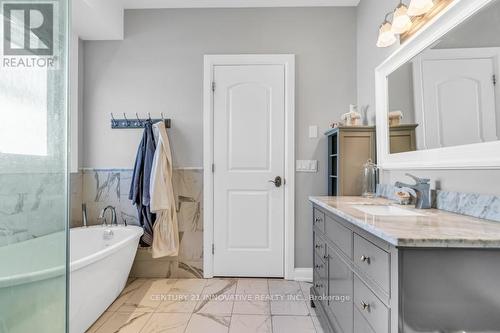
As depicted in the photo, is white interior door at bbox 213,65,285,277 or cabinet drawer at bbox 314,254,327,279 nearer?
cabinet drawer at bbox 314,254,327,279

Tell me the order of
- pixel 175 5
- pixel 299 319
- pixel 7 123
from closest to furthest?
1. pixel 7 123
2. pixel 299 319
3. pixel 175 5

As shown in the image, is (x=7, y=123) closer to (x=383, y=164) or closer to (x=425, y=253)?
(x=425, y=253)

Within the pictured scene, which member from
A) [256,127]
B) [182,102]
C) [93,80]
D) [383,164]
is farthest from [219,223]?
[93,80]

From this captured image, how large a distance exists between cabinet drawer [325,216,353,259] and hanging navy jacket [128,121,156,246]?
5.42ft

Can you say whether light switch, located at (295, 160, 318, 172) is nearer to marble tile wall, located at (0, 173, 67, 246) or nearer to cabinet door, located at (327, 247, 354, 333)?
cabinet door, located at (327, 247, 354, 333)

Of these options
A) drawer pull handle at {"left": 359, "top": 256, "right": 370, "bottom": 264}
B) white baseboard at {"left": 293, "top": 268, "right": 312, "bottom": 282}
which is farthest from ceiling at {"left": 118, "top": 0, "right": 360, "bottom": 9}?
white baseboard at {"left": 293, "top": 268, "right": 312, "bottom": 282}

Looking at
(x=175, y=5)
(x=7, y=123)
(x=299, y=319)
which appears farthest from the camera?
(x=175, y=5)

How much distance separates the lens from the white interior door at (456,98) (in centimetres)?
119

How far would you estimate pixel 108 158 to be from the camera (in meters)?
2.79

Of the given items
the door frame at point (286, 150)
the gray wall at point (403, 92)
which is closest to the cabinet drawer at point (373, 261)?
the gray wall at point (403, 92)

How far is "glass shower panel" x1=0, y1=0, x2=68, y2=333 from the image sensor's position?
2.90 ft

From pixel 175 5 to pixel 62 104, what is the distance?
2178mm

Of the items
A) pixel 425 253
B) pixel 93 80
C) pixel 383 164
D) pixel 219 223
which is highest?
pixel 93 80

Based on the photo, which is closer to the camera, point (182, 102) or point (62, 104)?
point (62, 104)
